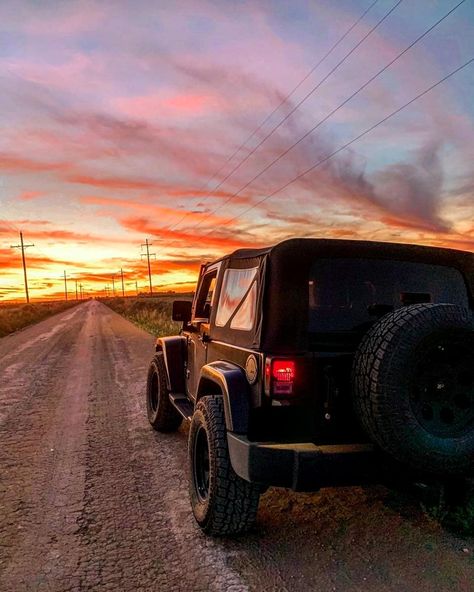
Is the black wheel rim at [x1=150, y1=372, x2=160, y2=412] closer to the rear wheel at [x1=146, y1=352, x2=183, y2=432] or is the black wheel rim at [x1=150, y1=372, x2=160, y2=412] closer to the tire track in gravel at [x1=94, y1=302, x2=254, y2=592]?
the rear wheel at [x1=146, y1=352, x2=183, y2=432]

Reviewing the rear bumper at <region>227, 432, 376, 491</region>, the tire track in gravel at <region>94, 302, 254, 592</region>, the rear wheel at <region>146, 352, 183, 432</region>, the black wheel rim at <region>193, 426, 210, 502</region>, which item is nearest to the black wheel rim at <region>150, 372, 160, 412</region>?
the rear wheel at <region>146, 352, 183, 432</region>

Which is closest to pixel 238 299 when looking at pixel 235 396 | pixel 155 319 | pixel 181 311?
pixel 235 396

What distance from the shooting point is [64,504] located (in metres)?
3.81

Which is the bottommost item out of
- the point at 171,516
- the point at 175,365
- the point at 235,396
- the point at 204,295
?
the point at 171,516

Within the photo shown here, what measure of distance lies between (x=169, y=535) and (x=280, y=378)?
1409mm

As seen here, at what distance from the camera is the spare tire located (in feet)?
8.43

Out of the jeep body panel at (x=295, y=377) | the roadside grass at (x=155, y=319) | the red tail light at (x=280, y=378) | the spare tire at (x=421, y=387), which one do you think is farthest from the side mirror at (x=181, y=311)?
the roadside grass at (x=155, y=319)

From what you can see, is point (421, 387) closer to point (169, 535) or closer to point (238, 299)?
point (238, 299)

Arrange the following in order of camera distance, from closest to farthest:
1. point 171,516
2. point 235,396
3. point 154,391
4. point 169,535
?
1. point 235,396
2. point 169,535
3. point 171,516
4. point 154,391

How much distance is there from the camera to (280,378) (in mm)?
2857

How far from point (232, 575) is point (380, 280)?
2.10m

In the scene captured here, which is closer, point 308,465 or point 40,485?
point 308,465

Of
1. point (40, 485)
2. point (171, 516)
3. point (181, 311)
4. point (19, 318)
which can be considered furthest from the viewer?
point (19, 318)

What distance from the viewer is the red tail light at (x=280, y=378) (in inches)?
112
